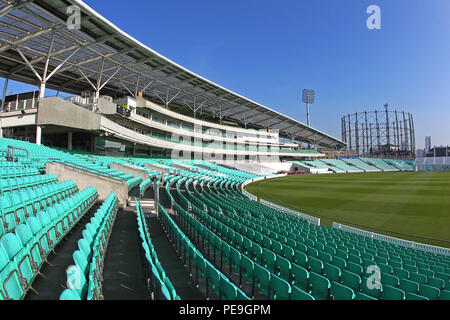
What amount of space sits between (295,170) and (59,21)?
187ft

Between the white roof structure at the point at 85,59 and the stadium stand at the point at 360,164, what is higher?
the white roof structure at the point at 85,59

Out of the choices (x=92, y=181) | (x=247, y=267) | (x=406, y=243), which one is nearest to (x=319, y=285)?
(x=247, y=267)

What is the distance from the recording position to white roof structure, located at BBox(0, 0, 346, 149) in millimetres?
→ 17984

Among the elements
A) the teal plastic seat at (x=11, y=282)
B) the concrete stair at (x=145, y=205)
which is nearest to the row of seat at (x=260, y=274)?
the teal plastic seat at (x=11, y=282)

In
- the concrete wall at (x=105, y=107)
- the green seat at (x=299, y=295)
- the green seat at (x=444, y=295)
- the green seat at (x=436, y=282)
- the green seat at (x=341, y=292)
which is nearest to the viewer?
the green seat at (x=299, y=295)

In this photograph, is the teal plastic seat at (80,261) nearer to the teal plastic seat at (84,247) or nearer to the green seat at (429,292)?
the teal plastic seat at (84,247)

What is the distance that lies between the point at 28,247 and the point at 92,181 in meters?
8.50

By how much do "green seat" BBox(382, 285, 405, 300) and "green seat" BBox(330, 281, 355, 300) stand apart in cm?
68

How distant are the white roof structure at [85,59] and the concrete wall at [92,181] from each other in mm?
11244

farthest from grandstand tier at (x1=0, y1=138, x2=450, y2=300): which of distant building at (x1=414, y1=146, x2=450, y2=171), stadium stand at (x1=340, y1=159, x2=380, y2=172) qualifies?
distant building at (x1=414, y1=146, x2=450, y2=171)

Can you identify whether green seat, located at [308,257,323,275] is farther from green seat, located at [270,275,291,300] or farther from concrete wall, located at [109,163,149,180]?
concrete wall, located at [109,163,149,180]

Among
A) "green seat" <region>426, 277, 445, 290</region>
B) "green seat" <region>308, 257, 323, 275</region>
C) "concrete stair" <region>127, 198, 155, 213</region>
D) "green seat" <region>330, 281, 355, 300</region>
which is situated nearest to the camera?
"green seat" <region>330, 281, 355, 300</region>

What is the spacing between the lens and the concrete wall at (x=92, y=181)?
11.0 metres
